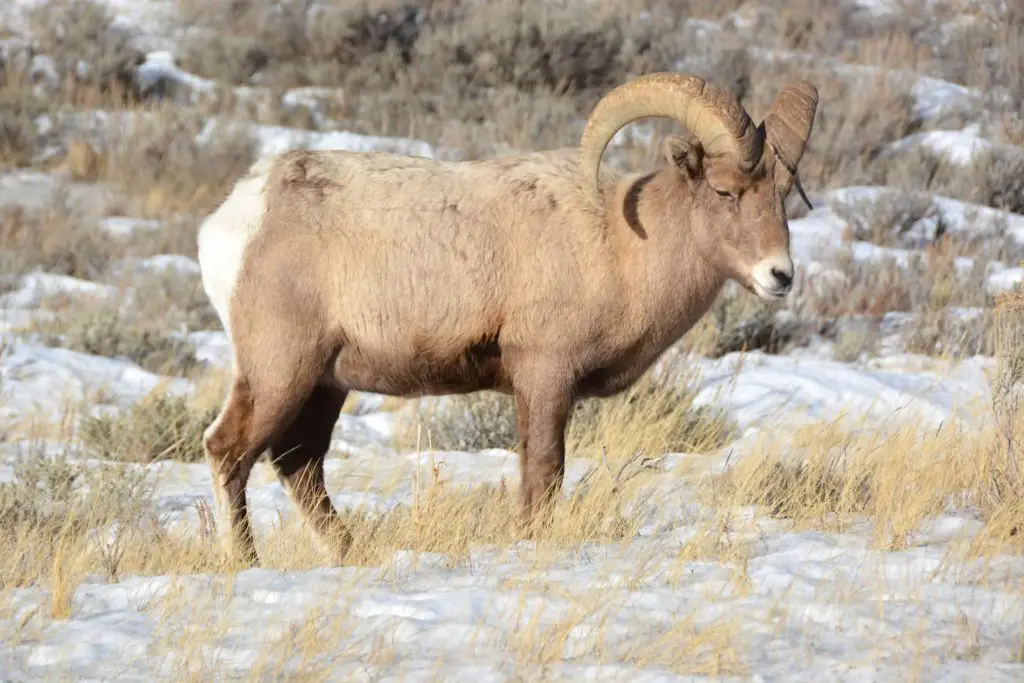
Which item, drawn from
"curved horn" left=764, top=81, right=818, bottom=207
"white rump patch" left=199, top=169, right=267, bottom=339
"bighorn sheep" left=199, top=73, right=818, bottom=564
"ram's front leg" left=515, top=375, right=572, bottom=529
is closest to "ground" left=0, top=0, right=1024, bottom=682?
"ram's front leg" left=515, top=375, right=572, bottom=529

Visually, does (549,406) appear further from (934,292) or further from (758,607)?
(934,292)

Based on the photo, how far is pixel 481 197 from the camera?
507 centimetres

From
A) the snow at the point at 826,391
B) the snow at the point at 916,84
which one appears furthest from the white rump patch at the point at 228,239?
the snow at the point at 916,84

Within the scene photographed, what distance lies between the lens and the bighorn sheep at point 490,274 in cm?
487

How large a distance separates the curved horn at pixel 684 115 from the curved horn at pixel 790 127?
0.10 metres

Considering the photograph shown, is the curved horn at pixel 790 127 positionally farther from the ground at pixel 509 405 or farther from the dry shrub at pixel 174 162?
the dry shrub at pixel 174 162

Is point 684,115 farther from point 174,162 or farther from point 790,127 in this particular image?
point 174,162

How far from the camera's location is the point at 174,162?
12445 mm

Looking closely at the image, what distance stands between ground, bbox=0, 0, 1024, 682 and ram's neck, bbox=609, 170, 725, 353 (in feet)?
2.11

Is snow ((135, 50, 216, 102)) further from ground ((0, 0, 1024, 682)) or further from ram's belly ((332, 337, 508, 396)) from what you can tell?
ram's belly ((332, 337, 508, 396))

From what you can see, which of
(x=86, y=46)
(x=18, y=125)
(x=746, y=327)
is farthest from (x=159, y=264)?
(x=746, y=327)

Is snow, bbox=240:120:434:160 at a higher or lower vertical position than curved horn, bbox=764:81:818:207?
lower

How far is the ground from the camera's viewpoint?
126 inches

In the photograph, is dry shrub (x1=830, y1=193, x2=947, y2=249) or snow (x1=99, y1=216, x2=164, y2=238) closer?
dry shrub (x1=830, y1=193, x2=947, y2=249)
